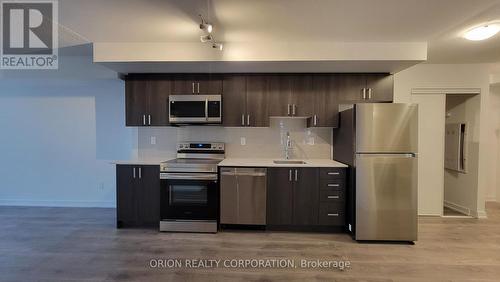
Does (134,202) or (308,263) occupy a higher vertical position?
(134,202)

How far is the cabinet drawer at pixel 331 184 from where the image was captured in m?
3.35

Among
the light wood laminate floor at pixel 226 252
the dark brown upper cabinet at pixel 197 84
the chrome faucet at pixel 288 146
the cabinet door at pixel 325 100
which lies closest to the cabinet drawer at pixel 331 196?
the light wood laminate floor at pixel 226 252

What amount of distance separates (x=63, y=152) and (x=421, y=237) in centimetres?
555

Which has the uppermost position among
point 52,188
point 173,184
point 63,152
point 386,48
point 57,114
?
point 386,48

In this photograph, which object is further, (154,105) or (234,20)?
(154,105)

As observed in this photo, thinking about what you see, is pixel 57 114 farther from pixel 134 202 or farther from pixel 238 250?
pixel 238 250

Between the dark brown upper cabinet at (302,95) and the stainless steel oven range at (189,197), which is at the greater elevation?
the dark brown upper cabinet at (302,95)

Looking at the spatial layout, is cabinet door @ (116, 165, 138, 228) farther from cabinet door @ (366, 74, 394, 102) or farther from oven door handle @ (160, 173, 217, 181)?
cabinet door @ (366, 74, 394, 102)

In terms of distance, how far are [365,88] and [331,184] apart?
143 cm

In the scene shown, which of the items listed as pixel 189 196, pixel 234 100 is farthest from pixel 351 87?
pixel 189 196

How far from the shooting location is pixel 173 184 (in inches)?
134

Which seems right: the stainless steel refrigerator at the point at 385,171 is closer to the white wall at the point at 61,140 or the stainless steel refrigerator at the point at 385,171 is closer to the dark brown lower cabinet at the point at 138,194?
the dark brown lower cabinet at the point at 138,194

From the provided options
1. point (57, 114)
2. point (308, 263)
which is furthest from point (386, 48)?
point (57, 114)

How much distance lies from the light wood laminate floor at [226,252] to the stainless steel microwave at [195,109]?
154cm
